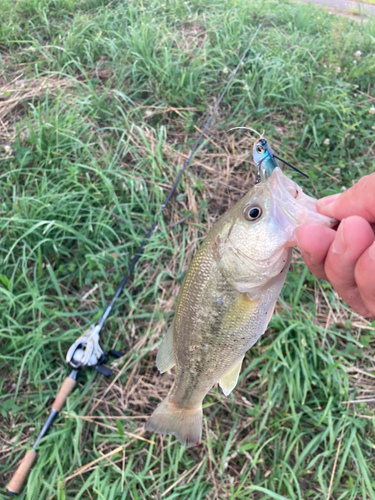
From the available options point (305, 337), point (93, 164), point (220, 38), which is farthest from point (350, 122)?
point (93, 164)

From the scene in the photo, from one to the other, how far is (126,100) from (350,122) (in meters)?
2.69

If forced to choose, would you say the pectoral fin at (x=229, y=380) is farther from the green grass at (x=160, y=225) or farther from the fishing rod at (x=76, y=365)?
the fishing rod at (x=76, y=365)

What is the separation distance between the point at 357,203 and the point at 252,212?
1.39ft

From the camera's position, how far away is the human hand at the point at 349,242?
1.16 m

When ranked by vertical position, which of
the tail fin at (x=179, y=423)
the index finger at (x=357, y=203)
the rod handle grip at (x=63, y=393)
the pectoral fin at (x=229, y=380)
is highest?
the index finger at (x=357, y=203)

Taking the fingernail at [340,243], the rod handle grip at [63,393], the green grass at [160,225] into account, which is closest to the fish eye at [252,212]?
the fingernail at [340,243]

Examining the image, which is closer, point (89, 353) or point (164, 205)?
point (89, 353)

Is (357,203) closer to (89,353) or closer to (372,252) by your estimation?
(372,252)

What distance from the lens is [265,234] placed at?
4.57 ft

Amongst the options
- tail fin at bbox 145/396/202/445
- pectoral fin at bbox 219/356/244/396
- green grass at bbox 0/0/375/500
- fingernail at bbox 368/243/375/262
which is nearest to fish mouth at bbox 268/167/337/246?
fingernail at bbox 368/243/375/262

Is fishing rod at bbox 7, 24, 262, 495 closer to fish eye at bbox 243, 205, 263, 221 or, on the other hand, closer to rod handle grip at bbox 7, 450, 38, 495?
rod handle grip at bbox 7, 450, 38, 495

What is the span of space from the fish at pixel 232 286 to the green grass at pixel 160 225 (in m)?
0.89

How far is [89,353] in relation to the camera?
246 centimetres

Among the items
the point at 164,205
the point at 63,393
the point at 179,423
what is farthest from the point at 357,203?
the point at 63,393
